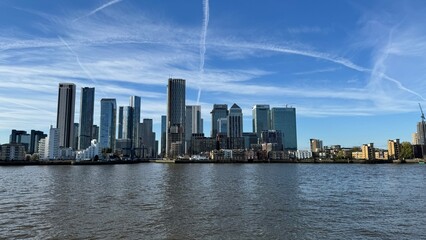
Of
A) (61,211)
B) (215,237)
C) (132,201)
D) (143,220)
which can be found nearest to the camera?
(215,237)

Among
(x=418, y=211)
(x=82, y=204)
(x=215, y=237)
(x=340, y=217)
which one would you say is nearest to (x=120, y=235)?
(x=215, y=237)

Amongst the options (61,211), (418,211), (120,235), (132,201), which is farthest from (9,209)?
(418,211)

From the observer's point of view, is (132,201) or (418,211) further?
(132,201)

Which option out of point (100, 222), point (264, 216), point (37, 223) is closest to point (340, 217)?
point (264, 216)

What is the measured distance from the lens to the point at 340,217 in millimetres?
35312

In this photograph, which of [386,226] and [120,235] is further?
[386,226]

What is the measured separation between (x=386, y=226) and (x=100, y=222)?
26668 mm

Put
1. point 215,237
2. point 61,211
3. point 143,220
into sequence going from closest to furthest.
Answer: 1. point 215,237
2. point 143,220
3. point 61,211

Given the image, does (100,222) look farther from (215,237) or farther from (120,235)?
(215,237)

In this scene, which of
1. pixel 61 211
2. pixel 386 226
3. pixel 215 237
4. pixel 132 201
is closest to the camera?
pixel 215 237

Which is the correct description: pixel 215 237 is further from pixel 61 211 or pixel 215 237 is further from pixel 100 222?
pixel 61 211

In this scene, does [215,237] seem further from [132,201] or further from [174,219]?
[132,201]

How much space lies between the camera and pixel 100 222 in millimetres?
32125

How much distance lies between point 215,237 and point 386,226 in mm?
16325
